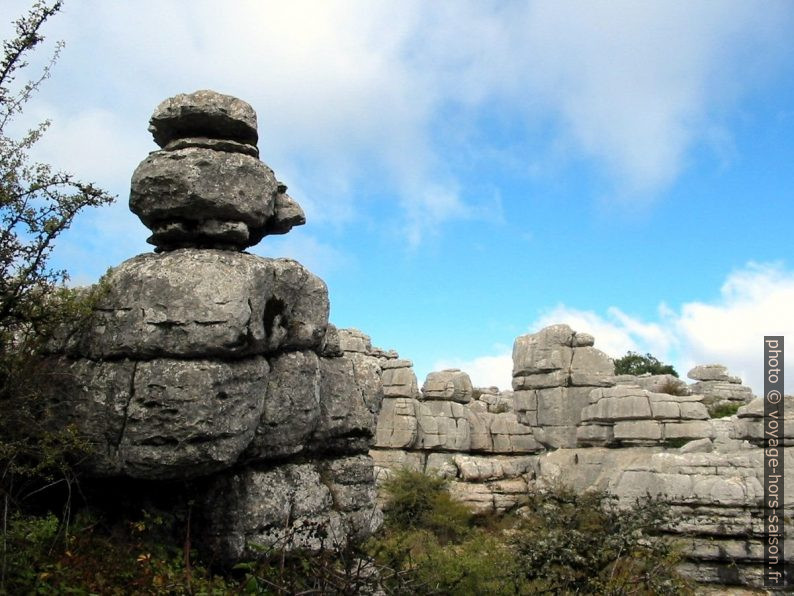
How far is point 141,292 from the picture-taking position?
8.21m

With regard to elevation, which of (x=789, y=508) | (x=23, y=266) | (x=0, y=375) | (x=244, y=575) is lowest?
(x=244, y=575)

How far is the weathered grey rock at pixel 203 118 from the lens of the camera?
945 centimetres

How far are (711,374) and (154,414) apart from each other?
118 ft

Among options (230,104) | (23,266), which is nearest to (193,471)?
(23,266)

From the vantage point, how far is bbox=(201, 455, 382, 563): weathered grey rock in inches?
341

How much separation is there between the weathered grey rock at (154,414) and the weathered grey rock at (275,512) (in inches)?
30.5

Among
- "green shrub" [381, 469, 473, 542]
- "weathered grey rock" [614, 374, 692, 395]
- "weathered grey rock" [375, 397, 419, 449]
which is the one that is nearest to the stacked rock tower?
"green shrub" [381, 469, 473, 542]

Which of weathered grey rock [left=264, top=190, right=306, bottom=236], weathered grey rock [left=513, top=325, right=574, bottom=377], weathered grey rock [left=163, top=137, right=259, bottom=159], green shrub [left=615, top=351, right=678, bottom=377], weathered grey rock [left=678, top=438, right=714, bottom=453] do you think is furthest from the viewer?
green shrub [left=615, top=351, right=678, bottom=377]

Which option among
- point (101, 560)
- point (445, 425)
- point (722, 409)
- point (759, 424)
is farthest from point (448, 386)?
point (101, 560)

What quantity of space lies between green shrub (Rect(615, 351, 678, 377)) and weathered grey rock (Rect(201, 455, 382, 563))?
50.4 m

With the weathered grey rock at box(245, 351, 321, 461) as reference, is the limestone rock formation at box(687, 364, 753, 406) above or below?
above

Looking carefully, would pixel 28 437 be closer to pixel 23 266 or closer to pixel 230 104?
pixel 23 266

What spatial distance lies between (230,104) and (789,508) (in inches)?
567

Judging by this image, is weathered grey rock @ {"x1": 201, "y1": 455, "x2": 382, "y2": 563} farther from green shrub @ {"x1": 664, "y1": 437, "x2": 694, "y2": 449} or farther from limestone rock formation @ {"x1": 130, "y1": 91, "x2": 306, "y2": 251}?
green shrub @ {"x1": 664, "y1": 437, "x2": 694, "y2": 449}
